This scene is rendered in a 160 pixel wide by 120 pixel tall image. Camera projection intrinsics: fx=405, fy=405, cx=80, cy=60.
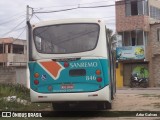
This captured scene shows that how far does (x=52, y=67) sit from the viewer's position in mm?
13492

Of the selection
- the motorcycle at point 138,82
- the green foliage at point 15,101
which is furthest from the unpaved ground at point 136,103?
the motorcycle at point 138,82

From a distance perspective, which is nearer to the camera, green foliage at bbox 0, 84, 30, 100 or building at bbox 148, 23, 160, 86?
green foliage at bbox 0, 84, 30, 100

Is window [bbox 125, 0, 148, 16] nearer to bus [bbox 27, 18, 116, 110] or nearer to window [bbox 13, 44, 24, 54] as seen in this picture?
window [bbox 13, 44, 24, 54]

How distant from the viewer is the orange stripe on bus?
13.5 metres

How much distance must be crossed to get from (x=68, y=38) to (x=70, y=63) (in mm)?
861

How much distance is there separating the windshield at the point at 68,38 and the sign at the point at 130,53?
100 ft

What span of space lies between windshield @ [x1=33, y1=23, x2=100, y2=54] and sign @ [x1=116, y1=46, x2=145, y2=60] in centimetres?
3049

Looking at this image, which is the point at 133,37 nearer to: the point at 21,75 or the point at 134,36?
the point at 134,36

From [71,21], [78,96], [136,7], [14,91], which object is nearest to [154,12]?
[136,7]

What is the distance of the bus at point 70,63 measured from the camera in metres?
13.2

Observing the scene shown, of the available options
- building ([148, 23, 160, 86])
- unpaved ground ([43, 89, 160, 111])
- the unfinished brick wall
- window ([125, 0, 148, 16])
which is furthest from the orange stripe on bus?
building ([148, 23, 160, 86])

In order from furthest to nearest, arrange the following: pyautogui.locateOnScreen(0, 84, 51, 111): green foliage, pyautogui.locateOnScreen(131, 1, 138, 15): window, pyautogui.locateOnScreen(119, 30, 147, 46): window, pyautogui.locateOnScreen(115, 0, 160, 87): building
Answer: pyautogui.locateOnScreen(131, 1, 138, 15): window → pyautogui.locateOnScreen(119, 30, 147, 46): window → pyautogui.locateOnScreen(115, 0, 160, 87): building → pyautogui.locateOnScreen(0, 84, 51, 111): green foliage

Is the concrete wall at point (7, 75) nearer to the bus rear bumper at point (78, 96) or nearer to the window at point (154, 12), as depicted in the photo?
the bus rear bumper at point (78, 96)

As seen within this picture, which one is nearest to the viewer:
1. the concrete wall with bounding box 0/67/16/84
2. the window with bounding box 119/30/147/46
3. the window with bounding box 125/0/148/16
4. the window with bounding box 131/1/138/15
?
the concrete wall with bounding box 0/67/16/84
